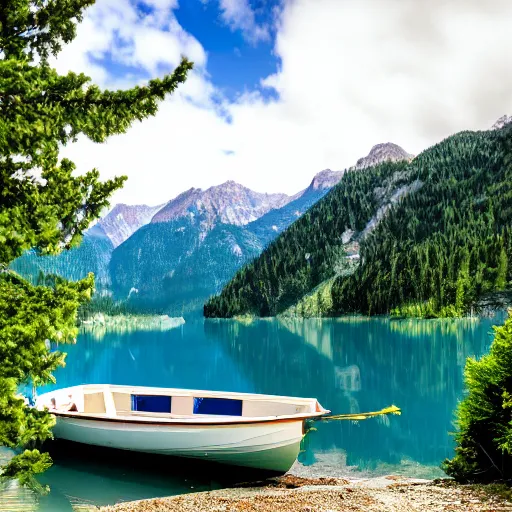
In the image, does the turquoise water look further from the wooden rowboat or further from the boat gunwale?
the boat gunwale

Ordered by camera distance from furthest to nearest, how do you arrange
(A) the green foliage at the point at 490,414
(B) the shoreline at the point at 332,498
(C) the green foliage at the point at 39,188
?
(A) the green foliage at the point at 490,414, (B) the shoreline at the point at 332,498, (C) the green foliage at the point at 39,188

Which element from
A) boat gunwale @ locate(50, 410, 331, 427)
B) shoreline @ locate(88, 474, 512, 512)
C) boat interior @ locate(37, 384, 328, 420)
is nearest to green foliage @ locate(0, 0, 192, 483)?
shoreline @ locate(88, 474, 512, 512)

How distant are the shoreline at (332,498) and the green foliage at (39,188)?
22.8 ft

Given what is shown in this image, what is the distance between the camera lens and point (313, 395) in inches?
1441

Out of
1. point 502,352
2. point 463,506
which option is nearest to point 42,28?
point 502,352

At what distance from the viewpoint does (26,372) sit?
7949mm

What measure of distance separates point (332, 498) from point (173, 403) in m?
10.8

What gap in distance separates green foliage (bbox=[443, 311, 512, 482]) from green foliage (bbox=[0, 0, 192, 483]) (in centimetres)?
846

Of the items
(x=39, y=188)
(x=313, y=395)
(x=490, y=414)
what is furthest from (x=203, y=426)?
(x=313, y=395)

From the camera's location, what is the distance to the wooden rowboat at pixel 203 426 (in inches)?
699

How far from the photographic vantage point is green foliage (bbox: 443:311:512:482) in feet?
34.9

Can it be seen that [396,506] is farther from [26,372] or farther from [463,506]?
[26,372]

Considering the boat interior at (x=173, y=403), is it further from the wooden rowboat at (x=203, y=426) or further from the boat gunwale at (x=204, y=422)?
the boat gunwale at (x=204, y=422)

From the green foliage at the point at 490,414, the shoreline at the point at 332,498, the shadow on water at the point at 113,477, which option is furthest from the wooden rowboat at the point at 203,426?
the green foliage at the point at 490,414
